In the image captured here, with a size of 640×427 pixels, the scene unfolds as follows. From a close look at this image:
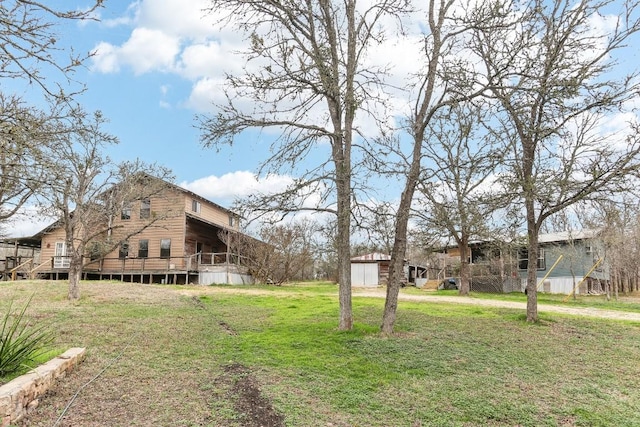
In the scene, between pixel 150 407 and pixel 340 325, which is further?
pixel 340 325

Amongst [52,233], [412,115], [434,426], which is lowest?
[434,426]

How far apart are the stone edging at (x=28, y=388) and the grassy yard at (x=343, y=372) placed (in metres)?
0.15

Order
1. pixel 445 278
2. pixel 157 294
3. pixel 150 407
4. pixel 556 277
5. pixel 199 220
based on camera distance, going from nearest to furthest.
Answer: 1. pixel 150 407
2. pixel 157 294
3. pixel 199 220
4. pixel 556 277
5. pixel 445 278

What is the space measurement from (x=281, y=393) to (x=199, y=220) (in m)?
22.1

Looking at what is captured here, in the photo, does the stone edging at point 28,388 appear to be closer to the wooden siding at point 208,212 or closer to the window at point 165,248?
the wooden siding at point 208,212

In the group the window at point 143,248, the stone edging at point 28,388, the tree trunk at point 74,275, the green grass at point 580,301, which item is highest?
the window at point 143,248

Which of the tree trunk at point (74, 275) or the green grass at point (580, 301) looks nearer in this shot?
the tree trunk at point (74, 275)

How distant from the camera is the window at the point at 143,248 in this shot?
28.4 m

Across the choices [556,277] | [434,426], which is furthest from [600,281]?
[434,426]

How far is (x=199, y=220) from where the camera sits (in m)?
26.6

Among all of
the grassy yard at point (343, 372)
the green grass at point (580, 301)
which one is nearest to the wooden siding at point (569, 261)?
the green grass at point (580, 301)

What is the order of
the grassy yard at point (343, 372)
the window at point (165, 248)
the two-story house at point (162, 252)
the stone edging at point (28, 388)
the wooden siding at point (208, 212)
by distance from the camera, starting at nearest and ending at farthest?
the stone edging at point (28, 388)
the grassy yard at point (343, 372)
the two-story house at point (162, 252)
the window at point (165, 248)
the wooden siding at point (208, 212)

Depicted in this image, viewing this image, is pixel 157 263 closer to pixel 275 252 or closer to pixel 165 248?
pixel 165 248

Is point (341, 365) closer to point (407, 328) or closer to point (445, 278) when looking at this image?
point (407, 328)
